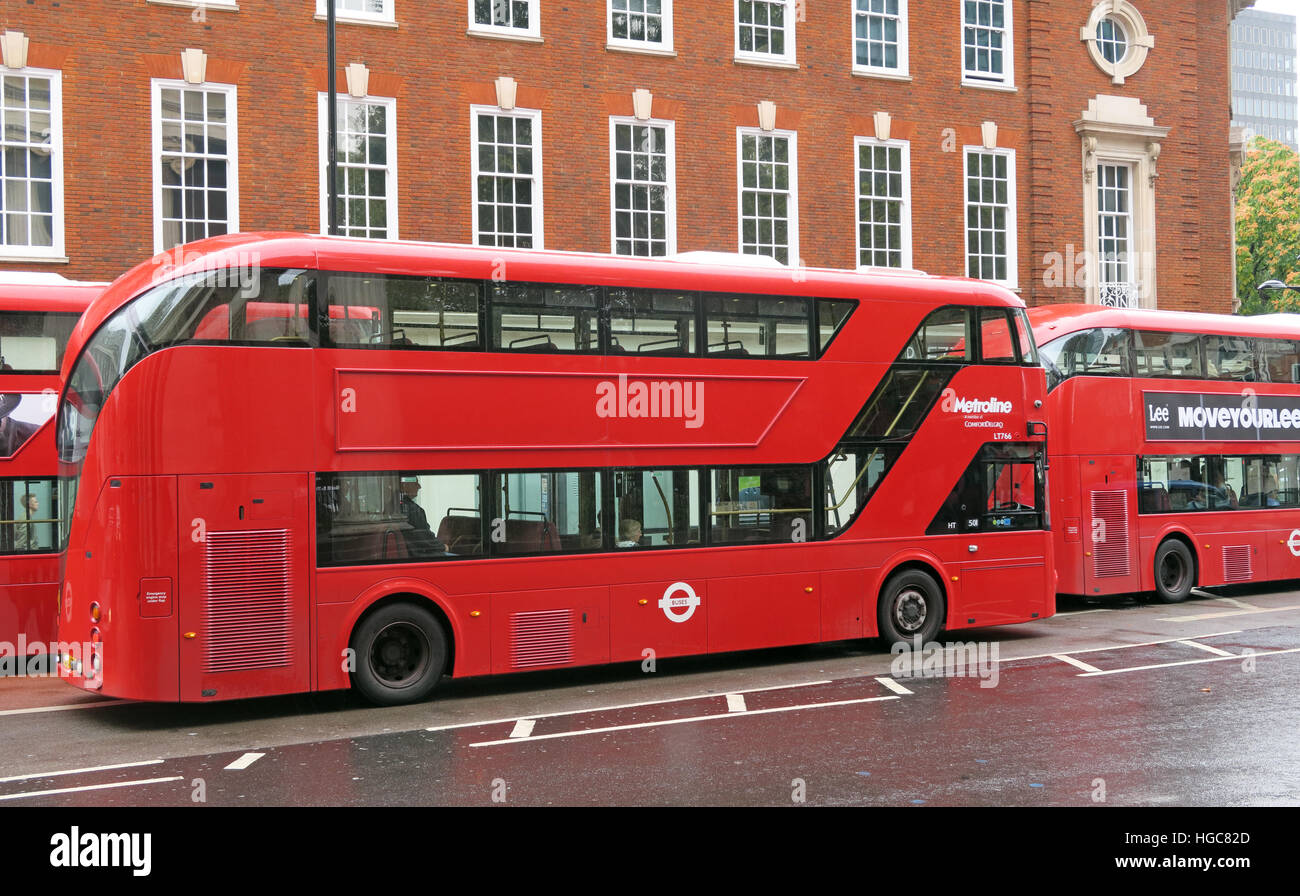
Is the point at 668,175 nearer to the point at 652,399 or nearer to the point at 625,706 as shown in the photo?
the point at 652,399

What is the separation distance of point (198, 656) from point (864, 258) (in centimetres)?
1700

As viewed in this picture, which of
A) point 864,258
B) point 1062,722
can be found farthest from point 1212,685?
point 864,258

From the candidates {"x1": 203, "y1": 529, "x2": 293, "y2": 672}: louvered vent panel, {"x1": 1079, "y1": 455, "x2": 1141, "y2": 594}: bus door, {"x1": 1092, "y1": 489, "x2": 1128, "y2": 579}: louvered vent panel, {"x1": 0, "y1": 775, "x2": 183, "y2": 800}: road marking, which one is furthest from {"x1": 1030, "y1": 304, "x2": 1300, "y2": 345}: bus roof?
{"x1": 0, "y1": 775, "x2": 183, "y2": 800}: road marking

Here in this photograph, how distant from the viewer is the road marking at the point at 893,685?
38.0 feet

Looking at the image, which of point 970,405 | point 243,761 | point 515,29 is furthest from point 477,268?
point 515,29

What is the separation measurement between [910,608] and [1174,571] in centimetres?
712

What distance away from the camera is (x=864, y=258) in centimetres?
2442

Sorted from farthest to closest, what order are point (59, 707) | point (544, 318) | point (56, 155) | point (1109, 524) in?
point (56, 155)
point (1109, 524)
point (544, 318)
point (59, 707)

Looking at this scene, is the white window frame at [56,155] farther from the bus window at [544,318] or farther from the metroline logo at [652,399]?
the metroline logo at [652,399]

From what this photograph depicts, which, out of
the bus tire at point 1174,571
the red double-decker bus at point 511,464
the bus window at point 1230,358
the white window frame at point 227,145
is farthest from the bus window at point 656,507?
the bus window at point 1230,358

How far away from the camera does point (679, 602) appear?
12625mm

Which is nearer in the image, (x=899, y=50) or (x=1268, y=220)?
(x=899, y=50)

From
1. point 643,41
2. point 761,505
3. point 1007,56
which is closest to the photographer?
point 761,505
